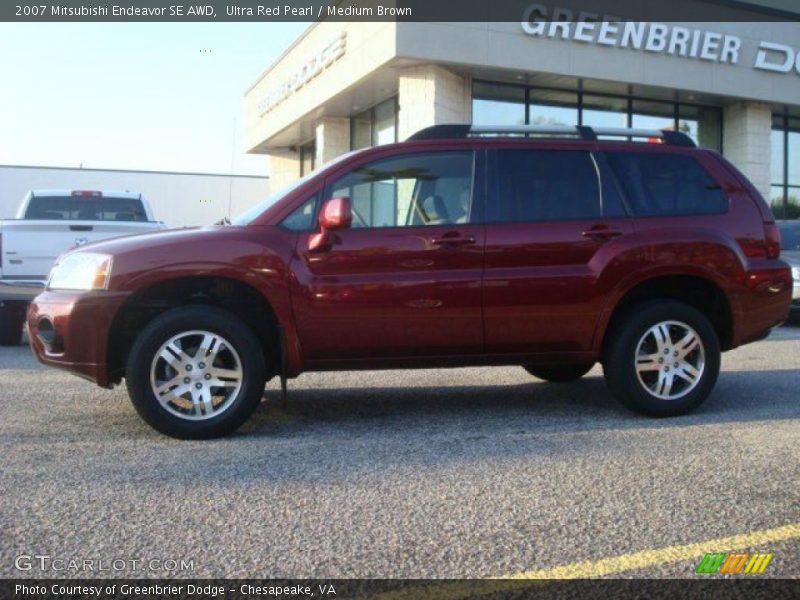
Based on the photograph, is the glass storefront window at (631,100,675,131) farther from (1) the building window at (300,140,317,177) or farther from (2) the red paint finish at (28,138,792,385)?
(2) the red paint finish at (28,138,792,385)

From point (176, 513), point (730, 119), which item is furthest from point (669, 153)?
point (730, 119)

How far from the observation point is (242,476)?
13.7 feet

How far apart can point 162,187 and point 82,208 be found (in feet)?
66.7

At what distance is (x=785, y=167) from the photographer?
22.5 metres

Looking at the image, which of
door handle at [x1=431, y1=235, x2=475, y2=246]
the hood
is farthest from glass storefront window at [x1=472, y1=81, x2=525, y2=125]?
the hood

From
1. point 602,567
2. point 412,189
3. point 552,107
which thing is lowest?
point 602,567

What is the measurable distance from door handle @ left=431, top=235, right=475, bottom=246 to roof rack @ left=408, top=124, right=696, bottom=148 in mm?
801

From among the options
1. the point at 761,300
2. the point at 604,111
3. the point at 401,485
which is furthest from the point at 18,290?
the point at 604,111

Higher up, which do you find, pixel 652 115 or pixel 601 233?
pixel 652 115

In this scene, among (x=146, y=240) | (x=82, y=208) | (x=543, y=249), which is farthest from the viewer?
(x=82, y=208)

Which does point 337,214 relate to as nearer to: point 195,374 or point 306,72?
point 195,374

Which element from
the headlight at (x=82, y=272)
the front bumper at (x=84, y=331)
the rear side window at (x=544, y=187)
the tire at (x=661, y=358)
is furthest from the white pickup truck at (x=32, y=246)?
the tire at (x=661, y=358)

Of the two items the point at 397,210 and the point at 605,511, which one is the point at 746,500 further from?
the point at 397,210

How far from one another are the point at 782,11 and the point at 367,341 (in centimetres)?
1929
